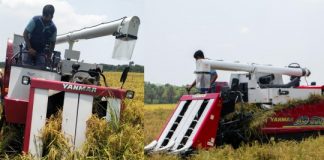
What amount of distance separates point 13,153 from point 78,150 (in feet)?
3.45

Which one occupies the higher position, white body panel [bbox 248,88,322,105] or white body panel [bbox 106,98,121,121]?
white body panel [bbox 248,88,322,105]

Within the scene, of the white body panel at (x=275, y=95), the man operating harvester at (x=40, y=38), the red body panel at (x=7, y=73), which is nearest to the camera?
the man operating harvester at (x=40, y=38)

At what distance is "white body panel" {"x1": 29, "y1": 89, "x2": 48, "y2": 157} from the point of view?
546 cm

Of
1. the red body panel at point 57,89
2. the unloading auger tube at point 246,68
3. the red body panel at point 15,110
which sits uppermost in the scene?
the unloading auger tube at point 246,68

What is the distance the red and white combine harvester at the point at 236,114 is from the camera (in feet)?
27.8

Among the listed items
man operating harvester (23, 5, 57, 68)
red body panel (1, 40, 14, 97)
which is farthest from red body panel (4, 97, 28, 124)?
red body panel (1, 40, 14, 97)

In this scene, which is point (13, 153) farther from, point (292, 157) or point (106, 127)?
point (292, 157)

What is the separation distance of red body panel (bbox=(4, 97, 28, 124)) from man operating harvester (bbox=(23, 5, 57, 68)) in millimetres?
1029

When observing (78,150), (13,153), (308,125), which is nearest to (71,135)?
(78,150)

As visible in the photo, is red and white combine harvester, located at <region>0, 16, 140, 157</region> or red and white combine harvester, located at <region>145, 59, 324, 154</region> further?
red and white combine harvester, located at <region>145, 59, 324, 154</region>

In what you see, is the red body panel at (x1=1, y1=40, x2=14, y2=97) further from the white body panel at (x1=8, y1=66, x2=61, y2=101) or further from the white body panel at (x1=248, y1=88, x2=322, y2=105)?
the white body panel at (x1=248, y1=88, x2=322, y2=105)

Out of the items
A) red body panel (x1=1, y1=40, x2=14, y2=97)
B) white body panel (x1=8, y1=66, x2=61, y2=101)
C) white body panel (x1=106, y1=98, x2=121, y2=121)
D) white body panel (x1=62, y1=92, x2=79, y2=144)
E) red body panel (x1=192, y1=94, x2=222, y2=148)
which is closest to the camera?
white body panel (x1=62, y1=92, x2=79, y2=144)

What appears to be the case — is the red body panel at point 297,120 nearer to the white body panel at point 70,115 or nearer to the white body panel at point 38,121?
the white body panel at point 70,115

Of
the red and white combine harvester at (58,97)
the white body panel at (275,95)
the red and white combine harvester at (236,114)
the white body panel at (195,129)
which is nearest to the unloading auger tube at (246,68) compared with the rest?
the red and white combine harvester at (236,114)
